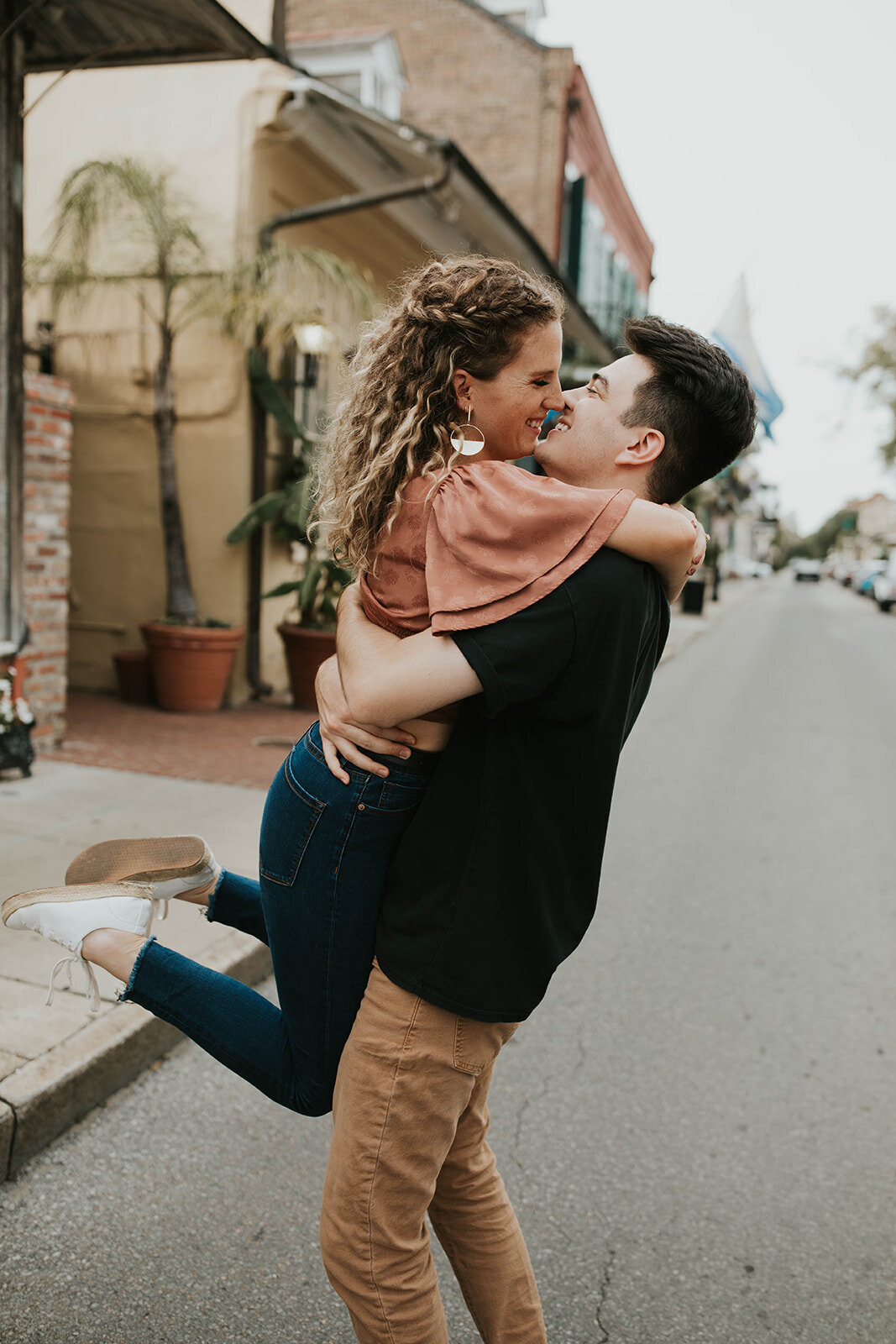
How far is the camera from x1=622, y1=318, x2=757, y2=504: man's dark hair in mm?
1522

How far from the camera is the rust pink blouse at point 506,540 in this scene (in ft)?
4.58

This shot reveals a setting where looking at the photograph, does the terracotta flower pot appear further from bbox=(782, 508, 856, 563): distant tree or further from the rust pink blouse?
bbox=(782, 508, 856, 563): distant tree

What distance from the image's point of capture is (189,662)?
26.5 ft

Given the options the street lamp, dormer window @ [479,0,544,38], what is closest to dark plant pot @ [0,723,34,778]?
the street lamp

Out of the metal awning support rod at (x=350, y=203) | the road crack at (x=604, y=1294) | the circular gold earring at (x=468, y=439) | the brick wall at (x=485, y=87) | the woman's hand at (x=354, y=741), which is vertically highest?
the brick wall at (x=485, y=87)

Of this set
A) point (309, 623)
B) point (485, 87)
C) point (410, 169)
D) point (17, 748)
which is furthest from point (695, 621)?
point (17, 748)

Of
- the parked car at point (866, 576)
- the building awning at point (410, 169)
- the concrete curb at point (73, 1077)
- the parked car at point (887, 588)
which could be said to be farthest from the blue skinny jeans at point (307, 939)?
the parked car at point (866, 576)

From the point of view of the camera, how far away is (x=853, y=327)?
40.2 meters

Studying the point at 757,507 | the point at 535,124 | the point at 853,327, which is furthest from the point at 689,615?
the point at 757,507

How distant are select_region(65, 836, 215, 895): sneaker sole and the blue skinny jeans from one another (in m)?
0.16

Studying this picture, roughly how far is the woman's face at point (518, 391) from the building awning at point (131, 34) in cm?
478

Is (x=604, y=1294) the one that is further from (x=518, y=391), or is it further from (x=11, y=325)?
(x=11, y=325)

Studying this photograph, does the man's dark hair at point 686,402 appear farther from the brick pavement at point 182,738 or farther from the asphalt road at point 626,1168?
the brick pavement at point 182,738

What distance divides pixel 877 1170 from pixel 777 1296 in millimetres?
687
